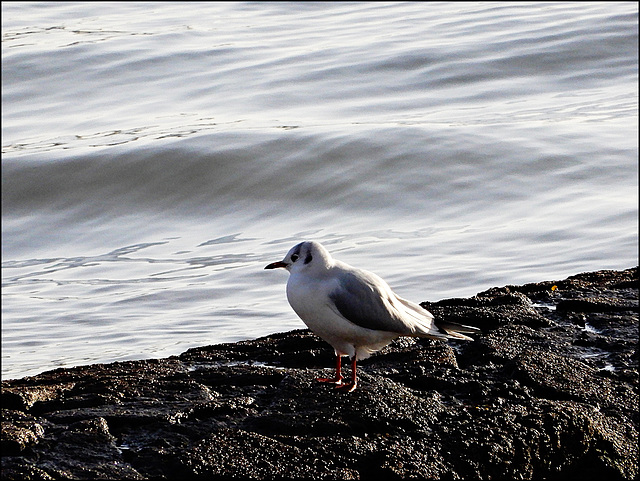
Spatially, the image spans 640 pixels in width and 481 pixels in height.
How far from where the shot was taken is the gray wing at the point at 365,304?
411 centimetres

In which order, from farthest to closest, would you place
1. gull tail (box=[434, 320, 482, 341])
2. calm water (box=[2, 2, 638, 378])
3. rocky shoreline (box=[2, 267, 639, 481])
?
1. calm water (box=[2, 2, 638, 378])
2. gull tail (box=[434, 320, 482, 341])
3. rocky shoreline (box=[2, 267, 639, 481])

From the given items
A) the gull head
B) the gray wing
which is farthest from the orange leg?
the gull head

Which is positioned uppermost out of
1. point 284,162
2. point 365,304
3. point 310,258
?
point 310,258

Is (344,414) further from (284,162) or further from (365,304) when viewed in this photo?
(284,162)

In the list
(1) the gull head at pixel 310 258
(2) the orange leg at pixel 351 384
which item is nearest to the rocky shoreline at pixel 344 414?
(2) the orange leg at pixel 351 384

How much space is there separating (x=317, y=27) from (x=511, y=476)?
2076 centimetres

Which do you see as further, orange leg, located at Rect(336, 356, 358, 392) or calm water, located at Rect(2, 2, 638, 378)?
calm water, located at Rect(2, 2, 638, 378)

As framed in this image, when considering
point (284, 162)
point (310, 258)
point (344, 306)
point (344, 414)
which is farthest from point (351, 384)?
point (284, 162)

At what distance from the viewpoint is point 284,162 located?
14336 mm

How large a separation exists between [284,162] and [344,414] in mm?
10646

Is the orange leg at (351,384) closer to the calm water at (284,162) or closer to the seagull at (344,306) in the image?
the seagull at (344,306)

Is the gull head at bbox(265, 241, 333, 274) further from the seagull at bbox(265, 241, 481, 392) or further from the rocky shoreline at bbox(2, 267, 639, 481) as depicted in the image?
the rocky shoreline at bbox(2, 267, 639, 481)

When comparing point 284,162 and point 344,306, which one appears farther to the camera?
point 284,162

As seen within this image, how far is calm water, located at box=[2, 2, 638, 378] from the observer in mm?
9273
